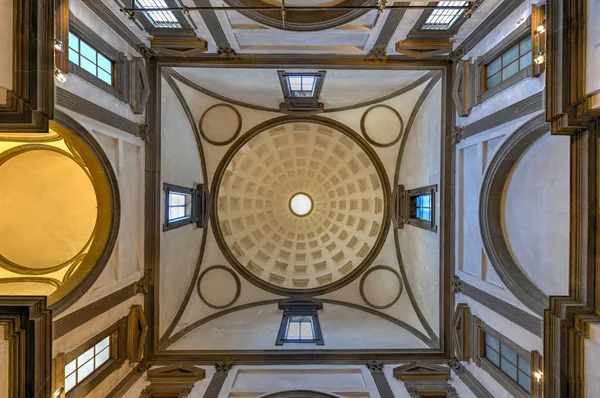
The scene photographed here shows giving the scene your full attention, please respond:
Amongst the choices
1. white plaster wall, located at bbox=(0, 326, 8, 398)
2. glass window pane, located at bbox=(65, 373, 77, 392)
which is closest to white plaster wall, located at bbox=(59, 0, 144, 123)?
white plaster wall, located at bbox=(0, 326, 8, 398)

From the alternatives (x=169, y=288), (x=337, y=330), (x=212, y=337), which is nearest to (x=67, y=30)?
(x=169, y=288)

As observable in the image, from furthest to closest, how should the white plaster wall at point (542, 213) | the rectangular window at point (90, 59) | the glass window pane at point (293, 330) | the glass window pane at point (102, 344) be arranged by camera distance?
the glass window pane at point (293, 330) → the glass window pane at point (102, 344) → the rectangular window at point (90, 59) → the white plaster wall at point (542, 213)

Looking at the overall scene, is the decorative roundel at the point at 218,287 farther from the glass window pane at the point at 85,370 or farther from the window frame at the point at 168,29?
the window frame at the point at 168,29

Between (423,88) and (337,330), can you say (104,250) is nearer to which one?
(337,330)

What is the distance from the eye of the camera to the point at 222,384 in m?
15.3

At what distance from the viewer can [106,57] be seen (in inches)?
524

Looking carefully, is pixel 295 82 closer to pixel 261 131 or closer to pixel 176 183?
pixel 261 131

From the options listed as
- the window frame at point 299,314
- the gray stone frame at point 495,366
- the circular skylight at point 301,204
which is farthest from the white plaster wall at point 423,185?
the circular skylight at point 301,204

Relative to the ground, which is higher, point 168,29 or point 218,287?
point 168,29

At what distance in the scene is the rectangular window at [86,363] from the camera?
12078 millimetres

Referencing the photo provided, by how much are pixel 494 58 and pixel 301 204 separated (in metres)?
17.0

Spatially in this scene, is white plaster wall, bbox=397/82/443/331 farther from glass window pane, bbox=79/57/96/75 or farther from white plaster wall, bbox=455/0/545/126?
glass window pane, bbox=79/57/96/75

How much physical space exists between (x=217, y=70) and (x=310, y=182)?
463 inches

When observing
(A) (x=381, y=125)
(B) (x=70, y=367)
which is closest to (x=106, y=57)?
(B) (x=70, y=367)
